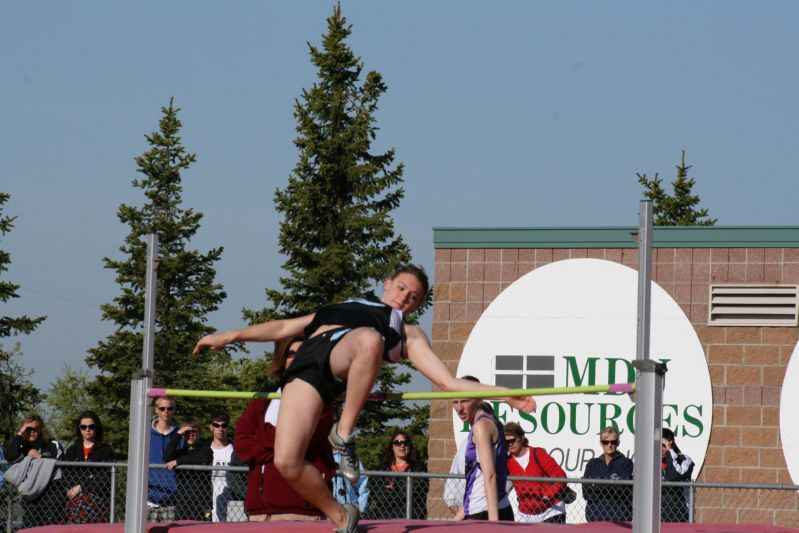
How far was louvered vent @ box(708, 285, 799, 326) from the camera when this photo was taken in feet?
47.4

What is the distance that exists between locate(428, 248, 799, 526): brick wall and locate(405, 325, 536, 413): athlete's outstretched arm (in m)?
7.76

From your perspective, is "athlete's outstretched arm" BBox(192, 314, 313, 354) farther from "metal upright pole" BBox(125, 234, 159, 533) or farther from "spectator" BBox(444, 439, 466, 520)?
"spectator" BBox(444, 439, 466, 520)

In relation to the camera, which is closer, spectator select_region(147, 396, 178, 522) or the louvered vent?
spectator select_region(147, 396, 178, 522)

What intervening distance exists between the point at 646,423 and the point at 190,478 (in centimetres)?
608

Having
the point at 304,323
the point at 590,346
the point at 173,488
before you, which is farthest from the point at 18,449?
the point at 590,346

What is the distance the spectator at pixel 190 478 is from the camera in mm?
11258

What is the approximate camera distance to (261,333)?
698 cm

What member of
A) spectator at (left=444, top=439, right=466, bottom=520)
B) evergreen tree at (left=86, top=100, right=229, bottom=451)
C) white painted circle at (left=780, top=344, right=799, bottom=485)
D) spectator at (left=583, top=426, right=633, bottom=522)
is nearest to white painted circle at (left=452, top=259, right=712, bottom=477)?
white painted circle at (left=780, top=344, right=799, bottom=485)

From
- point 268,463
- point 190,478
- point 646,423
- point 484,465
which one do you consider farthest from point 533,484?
point 646,423

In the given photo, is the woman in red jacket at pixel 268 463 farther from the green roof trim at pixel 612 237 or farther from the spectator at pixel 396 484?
the green roof trim at pixel 612 237

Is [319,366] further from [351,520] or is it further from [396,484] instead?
[396,484]

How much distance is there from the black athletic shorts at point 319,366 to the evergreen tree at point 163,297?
94.6 ft

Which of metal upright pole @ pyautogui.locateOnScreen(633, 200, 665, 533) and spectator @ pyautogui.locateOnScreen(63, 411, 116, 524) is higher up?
metal upright pole @ pyautogui.locateOnScreen(633, 200, 665, 533)

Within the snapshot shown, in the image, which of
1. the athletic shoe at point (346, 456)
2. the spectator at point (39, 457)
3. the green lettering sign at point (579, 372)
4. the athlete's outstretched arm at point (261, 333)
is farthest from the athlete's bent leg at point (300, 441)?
the green lettering sign at point (579, 372)
